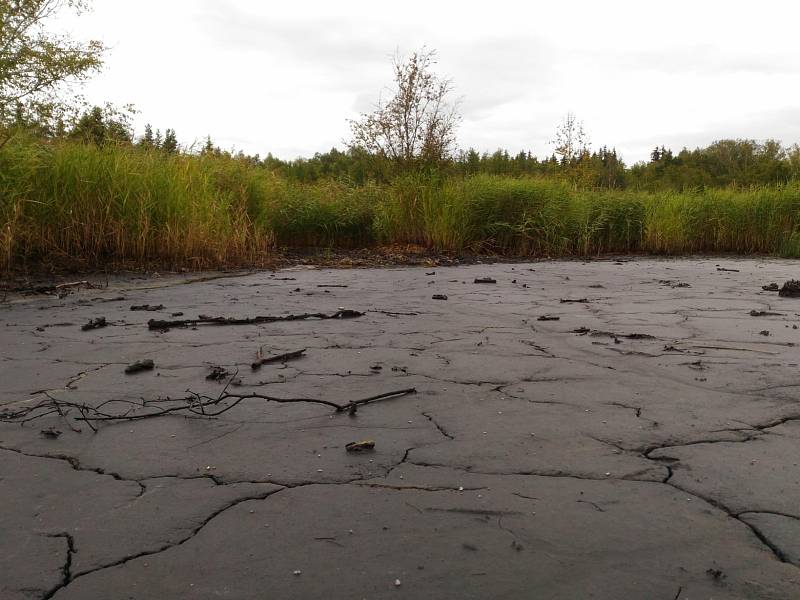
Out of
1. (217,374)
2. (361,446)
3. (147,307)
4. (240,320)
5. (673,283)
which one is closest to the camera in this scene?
(361,446)

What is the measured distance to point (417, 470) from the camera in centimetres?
177

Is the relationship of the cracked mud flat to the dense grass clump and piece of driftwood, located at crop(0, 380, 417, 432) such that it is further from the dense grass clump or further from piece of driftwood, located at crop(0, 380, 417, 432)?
the dense grass clump

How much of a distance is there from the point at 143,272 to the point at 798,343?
6.94m

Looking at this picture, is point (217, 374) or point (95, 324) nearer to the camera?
point (217, 374)

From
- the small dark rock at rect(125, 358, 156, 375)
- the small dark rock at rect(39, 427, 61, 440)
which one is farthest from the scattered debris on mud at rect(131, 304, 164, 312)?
the small dark rock at rect(39, 427, 61, 440)

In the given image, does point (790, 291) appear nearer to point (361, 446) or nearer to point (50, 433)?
point (361, 446)

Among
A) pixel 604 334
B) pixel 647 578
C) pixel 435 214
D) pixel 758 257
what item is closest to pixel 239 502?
pixel 647 578

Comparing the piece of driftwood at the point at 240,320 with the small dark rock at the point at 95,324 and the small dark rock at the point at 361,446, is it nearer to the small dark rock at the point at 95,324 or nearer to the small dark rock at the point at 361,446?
the small dark rock at the point at 95,324

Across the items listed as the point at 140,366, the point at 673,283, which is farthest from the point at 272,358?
the point at 673,283

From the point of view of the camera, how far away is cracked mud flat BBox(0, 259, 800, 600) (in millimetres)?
1258

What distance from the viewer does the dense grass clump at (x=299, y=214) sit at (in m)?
7.42

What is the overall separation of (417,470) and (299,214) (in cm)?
1202

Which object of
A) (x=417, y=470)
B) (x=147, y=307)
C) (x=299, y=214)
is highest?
(x=299, y=214)

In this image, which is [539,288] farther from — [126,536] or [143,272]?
[126,536]
